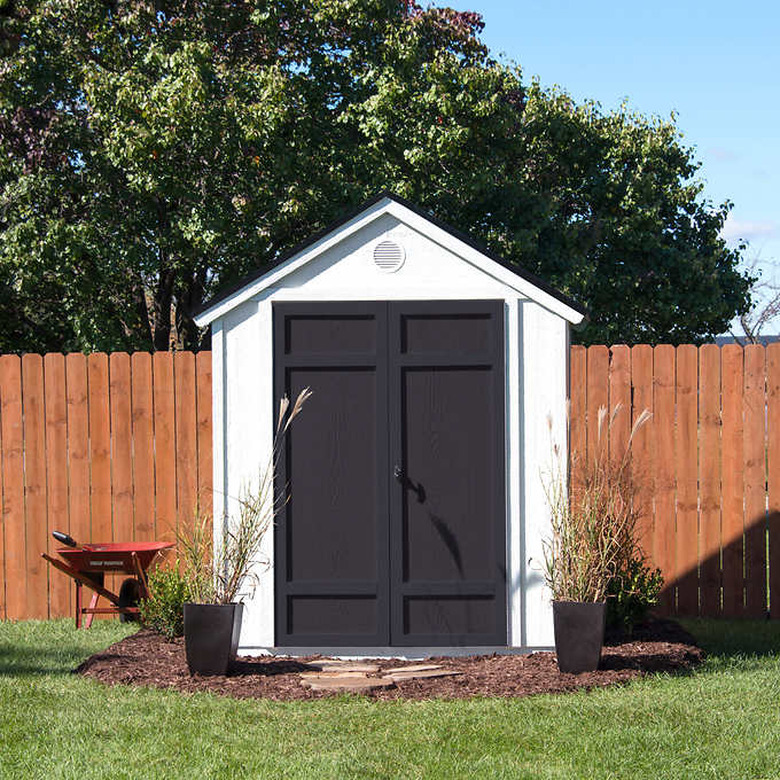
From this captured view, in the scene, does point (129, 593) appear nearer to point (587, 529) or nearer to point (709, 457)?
point (587, 529)

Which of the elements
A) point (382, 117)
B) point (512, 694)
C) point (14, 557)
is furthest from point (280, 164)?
point (512, 694)

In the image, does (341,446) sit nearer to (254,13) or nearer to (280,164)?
(280,164)

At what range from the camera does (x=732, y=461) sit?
382 inches

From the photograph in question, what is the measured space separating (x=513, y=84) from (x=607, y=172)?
211cm

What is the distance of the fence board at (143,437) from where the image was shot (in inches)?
394

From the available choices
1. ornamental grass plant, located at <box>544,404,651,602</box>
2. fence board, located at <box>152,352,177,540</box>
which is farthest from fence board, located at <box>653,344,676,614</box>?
fence board, located at <box>152,352,177,540</box>

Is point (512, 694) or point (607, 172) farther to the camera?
point (607, 172)

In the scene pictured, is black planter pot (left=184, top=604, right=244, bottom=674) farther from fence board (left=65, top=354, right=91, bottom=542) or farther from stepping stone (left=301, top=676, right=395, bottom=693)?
fence board (left=65, top=354, right=91, bottom=542)

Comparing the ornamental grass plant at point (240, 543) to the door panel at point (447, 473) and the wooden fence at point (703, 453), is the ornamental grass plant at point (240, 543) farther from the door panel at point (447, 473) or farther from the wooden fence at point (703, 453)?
the wooden fence at point (703, 453)

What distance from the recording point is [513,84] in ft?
58.5

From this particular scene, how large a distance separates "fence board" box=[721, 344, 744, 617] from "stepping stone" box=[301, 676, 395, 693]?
11.9 ft

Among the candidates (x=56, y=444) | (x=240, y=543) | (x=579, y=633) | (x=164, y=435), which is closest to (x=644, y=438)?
(x=579, y=633)

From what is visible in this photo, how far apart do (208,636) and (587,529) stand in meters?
2.42

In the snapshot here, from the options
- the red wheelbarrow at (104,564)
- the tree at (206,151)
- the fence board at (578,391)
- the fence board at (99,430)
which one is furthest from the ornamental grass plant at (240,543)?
the tree at (206,151)
